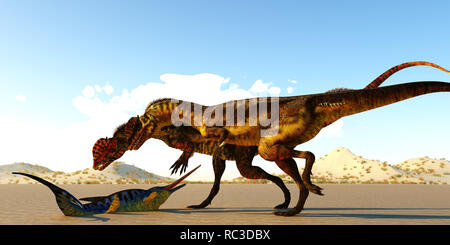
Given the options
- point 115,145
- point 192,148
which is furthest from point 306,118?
point 115,145

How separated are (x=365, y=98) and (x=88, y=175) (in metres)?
36.2

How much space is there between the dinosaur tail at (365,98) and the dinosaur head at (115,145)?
4.75 m

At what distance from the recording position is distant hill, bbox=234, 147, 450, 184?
130ft

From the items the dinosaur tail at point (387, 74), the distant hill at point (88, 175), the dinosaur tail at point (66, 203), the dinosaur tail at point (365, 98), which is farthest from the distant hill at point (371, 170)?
the dinosaur tail at point (66, 203)

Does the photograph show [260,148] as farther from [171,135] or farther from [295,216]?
[171,135]

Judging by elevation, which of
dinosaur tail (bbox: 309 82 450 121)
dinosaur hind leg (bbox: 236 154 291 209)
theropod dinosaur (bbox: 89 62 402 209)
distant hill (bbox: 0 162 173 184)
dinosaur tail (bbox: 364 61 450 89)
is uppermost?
dinosaur tail (bbox: 364 61 450 89)

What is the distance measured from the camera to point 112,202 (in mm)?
7332

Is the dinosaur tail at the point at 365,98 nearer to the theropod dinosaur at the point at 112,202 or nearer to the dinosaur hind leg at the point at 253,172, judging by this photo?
the dinosaur hind leg at the point at 253,172

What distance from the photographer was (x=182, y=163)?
32.7 ft

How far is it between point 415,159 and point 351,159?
29.3 feet

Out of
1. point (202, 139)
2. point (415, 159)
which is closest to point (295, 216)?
point (202, 139)

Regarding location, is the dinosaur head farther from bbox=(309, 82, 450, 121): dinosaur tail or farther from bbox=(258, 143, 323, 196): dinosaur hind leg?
bbox=(309, 82, 450, 121): dinosaur tail

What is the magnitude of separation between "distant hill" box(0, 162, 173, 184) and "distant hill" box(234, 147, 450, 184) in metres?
11.1

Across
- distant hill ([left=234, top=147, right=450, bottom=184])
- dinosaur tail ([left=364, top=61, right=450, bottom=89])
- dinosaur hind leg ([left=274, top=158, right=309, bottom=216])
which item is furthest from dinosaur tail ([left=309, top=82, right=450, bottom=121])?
distant hill ([left=234, top=147, right=450, bottom=184])
